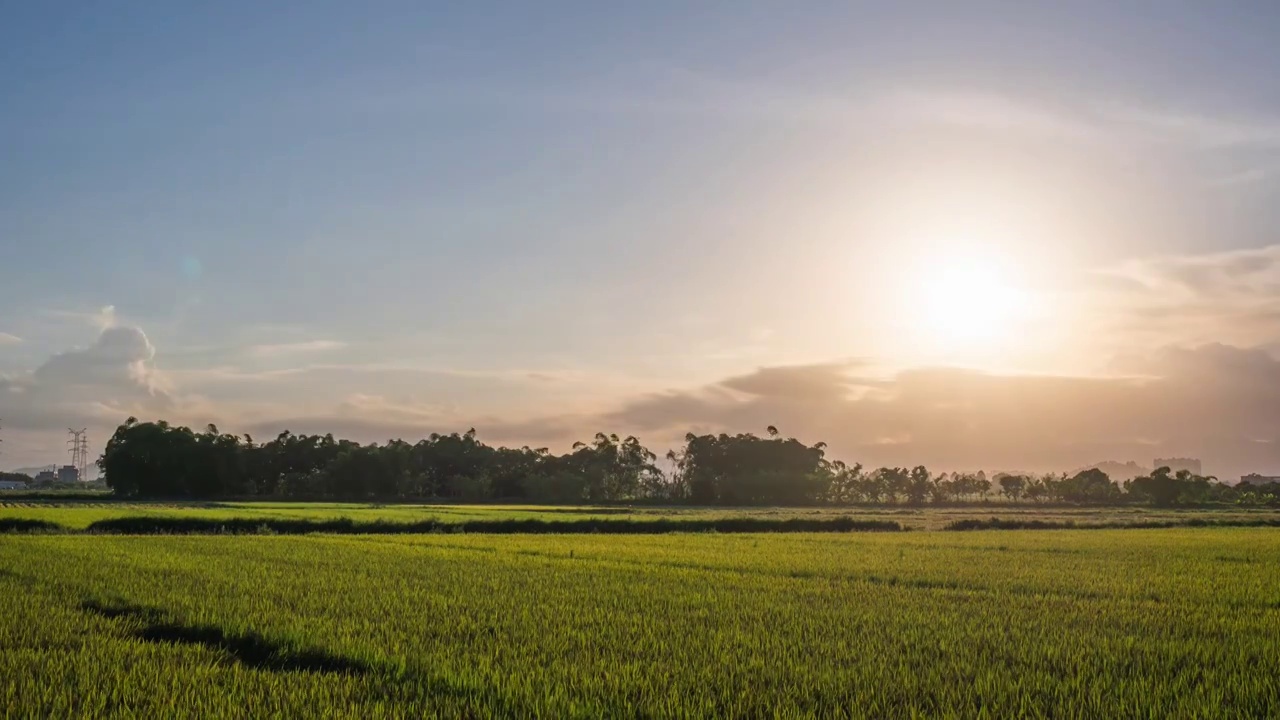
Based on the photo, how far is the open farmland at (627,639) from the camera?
840cm

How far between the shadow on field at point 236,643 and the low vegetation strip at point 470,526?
25.9m

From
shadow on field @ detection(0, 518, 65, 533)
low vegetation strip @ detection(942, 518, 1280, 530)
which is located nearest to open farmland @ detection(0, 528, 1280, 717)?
shadow on field @ detection(0, 518, 65, 533)

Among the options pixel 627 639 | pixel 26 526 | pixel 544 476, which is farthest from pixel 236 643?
pixel 544 476

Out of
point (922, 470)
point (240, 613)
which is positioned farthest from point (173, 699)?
point (922, 470)

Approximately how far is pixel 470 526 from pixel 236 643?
3359 cm

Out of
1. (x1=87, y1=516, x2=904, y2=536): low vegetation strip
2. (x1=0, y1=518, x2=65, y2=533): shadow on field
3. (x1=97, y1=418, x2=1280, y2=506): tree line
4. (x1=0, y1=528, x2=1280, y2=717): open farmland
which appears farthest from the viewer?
(x1=97, y1=418, x2=1280, y2=506): tree line

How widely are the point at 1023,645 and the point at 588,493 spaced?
329 feet

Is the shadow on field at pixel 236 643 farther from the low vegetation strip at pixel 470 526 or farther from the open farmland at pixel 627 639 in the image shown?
the low vegetation strip at pixel 470 526

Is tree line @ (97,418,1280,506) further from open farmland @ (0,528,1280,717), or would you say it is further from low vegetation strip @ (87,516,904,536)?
open farmland @ (0,528,1280,717)

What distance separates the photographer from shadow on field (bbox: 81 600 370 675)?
1038cm

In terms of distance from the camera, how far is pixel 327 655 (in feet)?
34.7

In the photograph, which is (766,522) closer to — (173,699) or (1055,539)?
(1055,539)

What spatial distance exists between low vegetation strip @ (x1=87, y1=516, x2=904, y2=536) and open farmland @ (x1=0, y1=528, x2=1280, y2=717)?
61.8 feet

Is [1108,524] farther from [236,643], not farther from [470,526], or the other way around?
[236,643]
